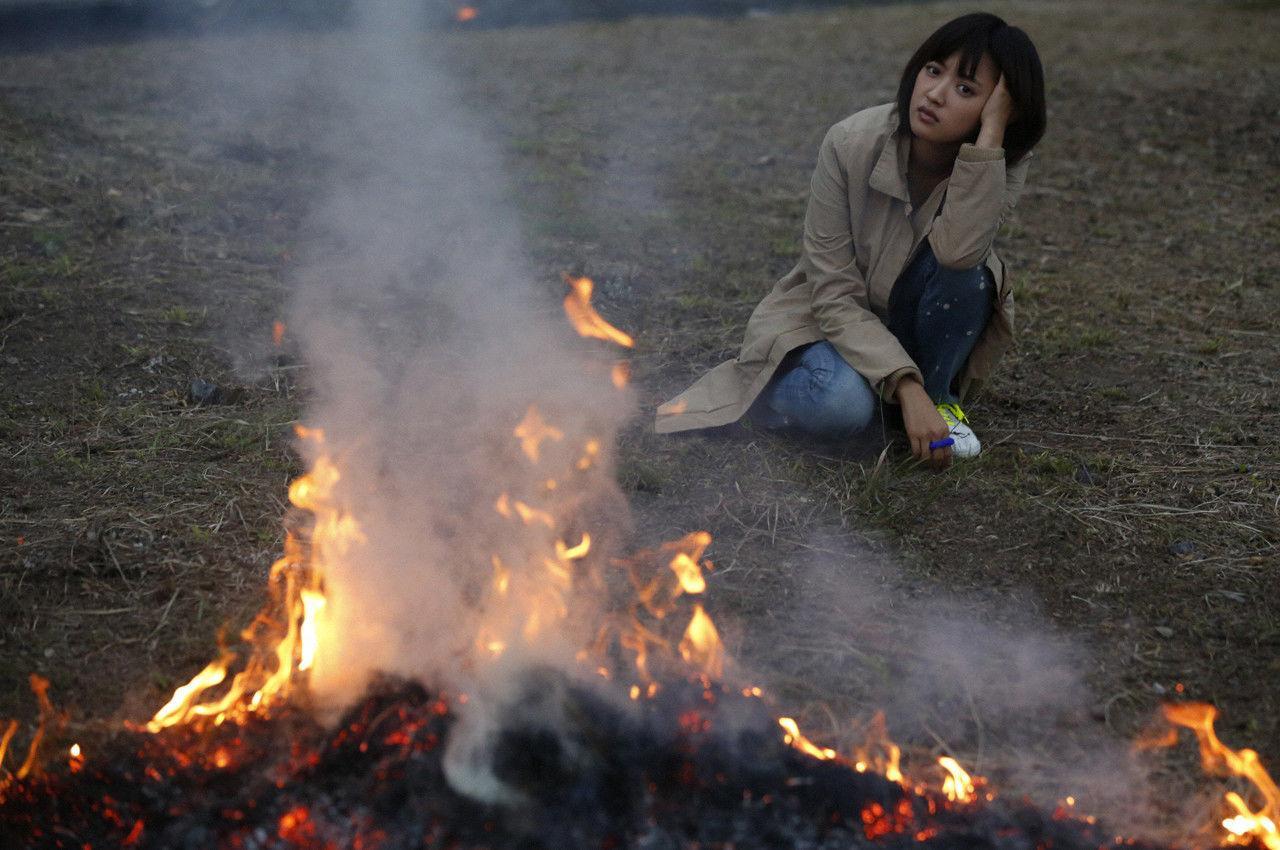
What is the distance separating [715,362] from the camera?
13.8 feet

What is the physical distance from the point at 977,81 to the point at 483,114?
15.3ft

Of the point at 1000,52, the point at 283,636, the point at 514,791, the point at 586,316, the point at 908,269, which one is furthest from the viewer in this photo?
the point at 586,316

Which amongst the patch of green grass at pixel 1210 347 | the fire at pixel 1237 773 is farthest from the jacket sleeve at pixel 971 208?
the patch of green grass at pixel 1210 347

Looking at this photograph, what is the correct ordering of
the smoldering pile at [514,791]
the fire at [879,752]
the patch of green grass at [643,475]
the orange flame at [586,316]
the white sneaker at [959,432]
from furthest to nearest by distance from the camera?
the orange flame at [586,316] → the white sneaker at [959,432] → the patch of green grass at [643,475] → the fire at [879,752] → the smoldering pile at [514,791]

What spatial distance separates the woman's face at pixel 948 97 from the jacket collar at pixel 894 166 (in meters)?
0.08

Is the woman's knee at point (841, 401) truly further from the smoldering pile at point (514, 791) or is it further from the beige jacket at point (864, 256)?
the smoldering pile at point (514, 791)

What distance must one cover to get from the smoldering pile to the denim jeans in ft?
4.45

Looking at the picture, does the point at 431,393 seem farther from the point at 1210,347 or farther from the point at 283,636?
the point at 1210,347

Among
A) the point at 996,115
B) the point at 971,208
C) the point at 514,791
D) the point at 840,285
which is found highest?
the point at 996,115

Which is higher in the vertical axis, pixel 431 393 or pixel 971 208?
pixel 971 208

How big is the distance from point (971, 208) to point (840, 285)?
0.44 m

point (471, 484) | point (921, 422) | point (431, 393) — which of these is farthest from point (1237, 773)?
point (431, 393)

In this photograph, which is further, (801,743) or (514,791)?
(801,743)

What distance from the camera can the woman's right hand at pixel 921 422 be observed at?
3.28 metres
